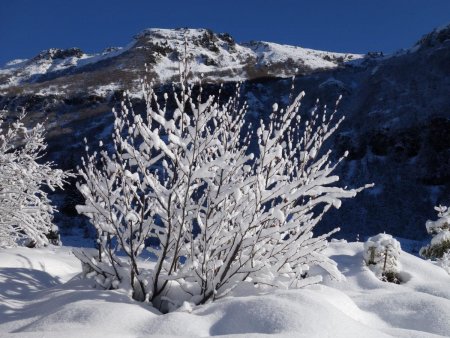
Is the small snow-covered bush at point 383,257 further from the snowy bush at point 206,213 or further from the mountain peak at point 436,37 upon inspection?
the mountain peak at point 436,37

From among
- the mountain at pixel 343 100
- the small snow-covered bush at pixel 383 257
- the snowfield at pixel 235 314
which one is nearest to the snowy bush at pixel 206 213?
the snowfield at pixel 235 314

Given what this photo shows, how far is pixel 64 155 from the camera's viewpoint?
33812 mm

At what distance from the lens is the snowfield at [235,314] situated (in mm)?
2258

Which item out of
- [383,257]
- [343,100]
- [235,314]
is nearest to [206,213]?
[235,314]

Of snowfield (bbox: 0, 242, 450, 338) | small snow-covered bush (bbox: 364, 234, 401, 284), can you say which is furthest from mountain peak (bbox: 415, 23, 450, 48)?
snowfield (bbox: 0, 242, 450, 338)

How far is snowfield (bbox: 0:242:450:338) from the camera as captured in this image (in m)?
2.26

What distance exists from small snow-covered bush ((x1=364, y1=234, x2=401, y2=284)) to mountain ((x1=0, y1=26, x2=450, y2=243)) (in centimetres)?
346

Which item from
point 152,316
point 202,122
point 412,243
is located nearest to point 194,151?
point 202,122

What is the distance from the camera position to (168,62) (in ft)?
185

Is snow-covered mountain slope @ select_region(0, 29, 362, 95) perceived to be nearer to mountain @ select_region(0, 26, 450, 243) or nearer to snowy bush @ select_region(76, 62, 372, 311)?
mountain @ select_region(0, 26, 450, 243)

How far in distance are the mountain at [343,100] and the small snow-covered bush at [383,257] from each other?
11.3 feet

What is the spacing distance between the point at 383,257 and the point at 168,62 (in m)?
55.0

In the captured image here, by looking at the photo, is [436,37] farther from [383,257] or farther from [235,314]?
[235,314]

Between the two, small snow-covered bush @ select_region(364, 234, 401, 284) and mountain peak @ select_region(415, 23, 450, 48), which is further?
mountain peak @ select_region(415, 23, 450, 48)
